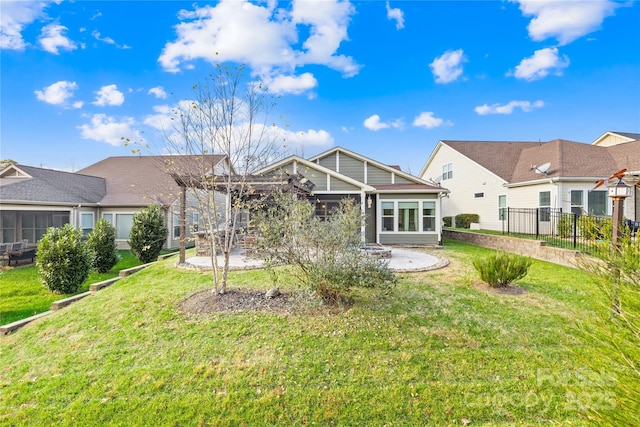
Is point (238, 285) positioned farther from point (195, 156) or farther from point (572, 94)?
point (572, 94)

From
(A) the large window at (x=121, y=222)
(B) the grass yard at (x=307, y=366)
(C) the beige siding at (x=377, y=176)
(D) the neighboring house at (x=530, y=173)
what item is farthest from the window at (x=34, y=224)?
(D) the neighboring house at (x=530, y=173)

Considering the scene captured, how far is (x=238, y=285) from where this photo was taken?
22.6ft

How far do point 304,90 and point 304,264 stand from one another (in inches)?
415

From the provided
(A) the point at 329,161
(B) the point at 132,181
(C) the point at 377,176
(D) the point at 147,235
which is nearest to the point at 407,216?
(C) the point at 377,176

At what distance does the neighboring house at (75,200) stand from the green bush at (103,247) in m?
3.62

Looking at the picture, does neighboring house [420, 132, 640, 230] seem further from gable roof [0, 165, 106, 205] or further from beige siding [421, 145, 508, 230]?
gable roof [0, 165, 106, 205]

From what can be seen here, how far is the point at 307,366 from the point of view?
3861mm

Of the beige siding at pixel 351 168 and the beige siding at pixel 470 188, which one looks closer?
the beige siding at pixel 351 168

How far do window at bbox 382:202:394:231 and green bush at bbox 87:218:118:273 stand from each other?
11.4m

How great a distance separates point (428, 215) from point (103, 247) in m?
13.6

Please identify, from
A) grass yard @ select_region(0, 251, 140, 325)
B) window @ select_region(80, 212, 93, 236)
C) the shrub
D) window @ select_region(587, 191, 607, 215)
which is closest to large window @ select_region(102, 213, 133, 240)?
window @ select_region(80, 212, 93, 236)

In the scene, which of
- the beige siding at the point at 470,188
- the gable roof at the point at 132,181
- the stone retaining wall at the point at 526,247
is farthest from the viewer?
the beige siding at the point at 470,188

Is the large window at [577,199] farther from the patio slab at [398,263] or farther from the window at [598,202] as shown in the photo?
the patio slab at [398,263]

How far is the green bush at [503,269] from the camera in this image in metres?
6.30
